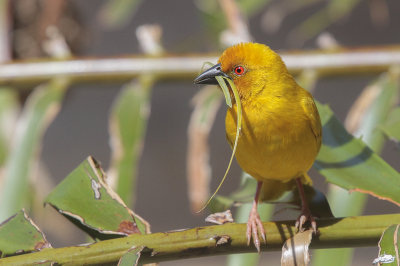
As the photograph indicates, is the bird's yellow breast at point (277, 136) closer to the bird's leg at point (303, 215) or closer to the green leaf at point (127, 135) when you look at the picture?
the bird's leg at point (303, 215)

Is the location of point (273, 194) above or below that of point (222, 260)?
below

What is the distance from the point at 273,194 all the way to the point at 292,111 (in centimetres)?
11

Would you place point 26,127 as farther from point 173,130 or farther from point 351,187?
point 173,130

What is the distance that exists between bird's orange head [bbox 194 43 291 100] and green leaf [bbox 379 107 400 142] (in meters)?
0.13

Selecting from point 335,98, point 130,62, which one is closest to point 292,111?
point 130,62

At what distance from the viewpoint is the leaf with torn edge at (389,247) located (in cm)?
53

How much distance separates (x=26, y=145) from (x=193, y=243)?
513 mm

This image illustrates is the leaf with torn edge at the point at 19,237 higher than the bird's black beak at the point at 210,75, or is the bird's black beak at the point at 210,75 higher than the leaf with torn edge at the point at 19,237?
the bird's black beak at the point at 210,75

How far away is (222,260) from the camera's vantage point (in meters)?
3.02

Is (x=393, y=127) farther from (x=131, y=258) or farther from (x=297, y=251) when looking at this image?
(x=131, y=258)

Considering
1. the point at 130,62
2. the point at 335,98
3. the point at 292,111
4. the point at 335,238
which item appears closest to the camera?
the point at 335,238

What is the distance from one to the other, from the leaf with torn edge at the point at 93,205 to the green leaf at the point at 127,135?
27 cm

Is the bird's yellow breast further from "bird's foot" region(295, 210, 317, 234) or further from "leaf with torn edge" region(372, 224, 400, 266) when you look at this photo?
"leaf with torn edge" region(372, 224, 400, 266)

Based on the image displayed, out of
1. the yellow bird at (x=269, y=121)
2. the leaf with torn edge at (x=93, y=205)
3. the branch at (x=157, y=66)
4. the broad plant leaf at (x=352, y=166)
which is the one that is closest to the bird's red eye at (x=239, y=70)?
the yellow bird at (x=269, y=121)
